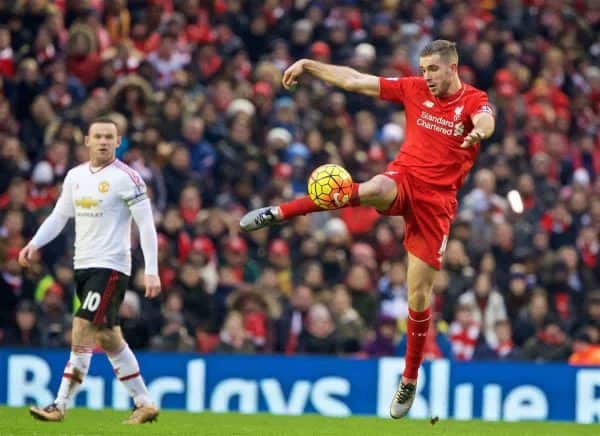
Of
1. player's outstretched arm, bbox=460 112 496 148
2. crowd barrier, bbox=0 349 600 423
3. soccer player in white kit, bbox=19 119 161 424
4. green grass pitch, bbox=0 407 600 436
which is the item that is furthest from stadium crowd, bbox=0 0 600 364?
player's outstretched arm, bbox=460 112 496 148

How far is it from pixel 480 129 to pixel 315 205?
1.37 m

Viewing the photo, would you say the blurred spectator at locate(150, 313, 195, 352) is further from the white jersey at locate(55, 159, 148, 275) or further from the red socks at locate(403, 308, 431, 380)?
the red socks at locate(403, 308, 431, 380)

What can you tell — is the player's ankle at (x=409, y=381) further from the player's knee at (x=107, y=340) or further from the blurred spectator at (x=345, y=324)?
the blurred spectator at (x=345, y=324)

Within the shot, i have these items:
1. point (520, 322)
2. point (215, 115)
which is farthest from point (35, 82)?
point (520, 322)

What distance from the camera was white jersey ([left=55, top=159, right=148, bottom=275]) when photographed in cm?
1199

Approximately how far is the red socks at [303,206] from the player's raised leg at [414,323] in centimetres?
77

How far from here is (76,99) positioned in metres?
19.4

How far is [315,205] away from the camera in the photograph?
444 inches

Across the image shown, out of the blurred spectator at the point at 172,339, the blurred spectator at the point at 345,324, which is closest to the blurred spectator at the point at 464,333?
the blurred spectator at the point at 345,324

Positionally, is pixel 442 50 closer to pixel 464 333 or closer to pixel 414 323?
pixel 414 323

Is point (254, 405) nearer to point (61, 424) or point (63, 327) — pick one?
point (63, 327)

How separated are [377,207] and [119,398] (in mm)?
5645

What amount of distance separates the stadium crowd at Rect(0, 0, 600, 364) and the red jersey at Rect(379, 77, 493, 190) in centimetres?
556

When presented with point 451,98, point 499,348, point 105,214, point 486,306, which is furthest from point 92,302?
point 486,306
